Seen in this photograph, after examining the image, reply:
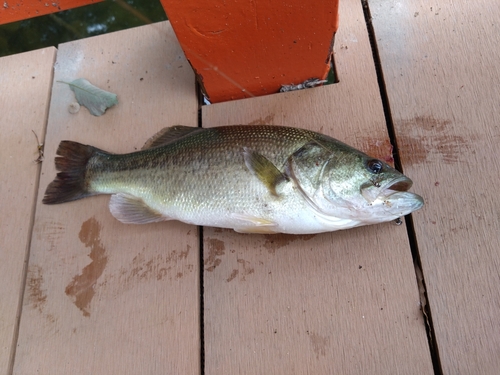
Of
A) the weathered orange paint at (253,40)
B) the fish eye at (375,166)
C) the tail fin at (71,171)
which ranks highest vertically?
the weathered orange paint at (253,40)

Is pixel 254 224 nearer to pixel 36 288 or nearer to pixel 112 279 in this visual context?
pixel 112 279

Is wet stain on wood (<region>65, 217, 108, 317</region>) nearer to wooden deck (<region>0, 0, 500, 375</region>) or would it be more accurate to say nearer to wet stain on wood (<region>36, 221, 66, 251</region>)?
wooden deck (<region>0, 0, 500, 375</region>)

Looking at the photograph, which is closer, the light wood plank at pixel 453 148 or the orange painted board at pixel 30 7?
the light wood plank at pixel 453 148

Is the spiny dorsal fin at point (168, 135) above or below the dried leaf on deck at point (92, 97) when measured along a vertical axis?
below

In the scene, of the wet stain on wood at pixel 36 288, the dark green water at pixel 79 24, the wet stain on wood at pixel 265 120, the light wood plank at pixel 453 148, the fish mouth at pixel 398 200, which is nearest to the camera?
the fish mouth at pixel 398 200

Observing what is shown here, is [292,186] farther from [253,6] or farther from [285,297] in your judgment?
[253,6]

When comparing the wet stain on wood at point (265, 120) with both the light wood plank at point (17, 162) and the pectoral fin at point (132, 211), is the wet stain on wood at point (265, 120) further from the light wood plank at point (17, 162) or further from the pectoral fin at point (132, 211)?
the light wood plank at point (17, 162)

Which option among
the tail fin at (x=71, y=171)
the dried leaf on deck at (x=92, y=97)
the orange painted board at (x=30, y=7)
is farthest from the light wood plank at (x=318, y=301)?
the orange painted board at (x=30, y=7)
